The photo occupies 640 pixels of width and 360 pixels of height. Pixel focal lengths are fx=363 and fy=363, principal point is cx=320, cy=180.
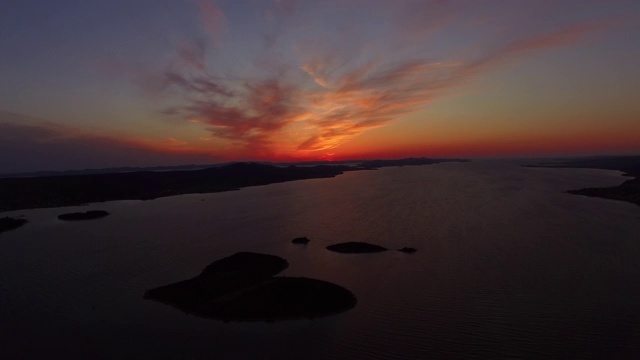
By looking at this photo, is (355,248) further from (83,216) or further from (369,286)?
(83,216)

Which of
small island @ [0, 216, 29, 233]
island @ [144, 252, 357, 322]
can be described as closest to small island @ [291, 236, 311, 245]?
island @ [144, 252, 357, 322]

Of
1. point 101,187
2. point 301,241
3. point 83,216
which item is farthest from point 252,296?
point 101,187

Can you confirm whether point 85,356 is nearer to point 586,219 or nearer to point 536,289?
point 536,289

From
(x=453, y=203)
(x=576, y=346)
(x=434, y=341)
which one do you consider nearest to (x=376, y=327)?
(x=434, y=341)

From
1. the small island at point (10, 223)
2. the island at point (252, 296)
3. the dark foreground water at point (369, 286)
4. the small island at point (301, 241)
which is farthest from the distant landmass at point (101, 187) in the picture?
the island at point (252, 296)

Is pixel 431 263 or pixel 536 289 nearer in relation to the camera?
pixel 536 289

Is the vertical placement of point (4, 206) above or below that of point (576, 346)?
above

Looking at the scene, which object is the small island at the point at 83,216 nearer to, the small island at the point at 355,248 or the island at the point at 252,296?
the island at the point at 252,296
